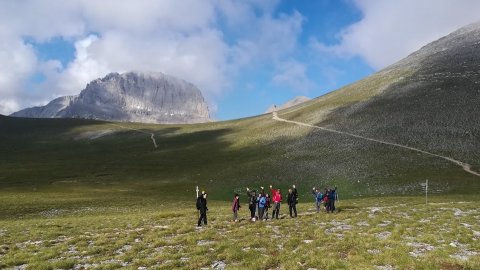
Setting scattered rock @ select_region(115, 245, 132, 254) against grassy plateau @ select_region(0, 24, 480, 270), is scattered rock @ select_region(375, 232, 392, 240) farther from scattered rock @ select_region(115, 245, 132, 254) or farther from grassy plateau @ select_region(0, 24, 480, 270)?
scattered rock @ select_region(115, 245, 132, 254)

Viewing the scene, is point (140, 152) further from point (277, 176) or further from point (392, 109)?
point (392, 109)

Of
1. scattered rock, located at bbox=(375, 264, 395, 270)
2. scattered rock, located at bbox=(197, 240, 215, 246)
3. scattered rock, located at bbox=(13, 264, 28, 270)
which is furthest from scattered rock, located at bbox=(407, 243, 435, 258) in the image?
scattered rock, located at bbox=(13, 264, 28, 270)

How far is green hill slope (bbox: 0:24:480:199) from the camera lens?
80.4 meters

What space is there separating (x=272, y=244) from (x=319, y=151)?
79791mm

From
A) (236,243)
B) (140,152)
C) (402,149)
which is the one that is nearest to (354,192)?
(402,149)

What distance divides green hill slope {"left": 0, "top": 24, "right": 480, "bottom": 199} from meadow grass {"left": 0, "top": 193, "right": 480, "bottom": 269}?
36.4m

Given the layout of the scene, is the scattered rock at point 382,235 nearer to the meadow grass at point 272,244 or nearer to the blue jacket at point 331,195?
the meadow grass at point 272,244

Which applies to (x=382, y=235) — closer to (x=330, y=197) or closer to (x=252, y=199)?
(x=252, y=199)

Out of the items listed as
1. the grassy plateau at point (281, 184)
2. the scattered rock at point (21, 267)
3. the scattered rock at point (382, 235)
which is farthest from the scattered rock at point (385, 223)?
the scattered rock at point (21, 267)

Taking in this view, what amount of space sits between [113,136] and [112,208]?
430 feet

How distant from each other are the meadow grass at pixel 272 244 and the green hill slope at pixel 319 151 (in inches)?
1433

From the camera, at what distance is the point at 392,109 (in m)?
127

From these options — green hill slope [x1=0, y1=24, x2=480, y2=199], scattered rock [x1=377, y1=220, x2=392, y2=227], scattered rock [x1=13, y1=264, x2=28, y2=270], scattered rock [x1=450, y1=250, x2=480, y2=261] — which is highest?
green hill slope [x1=0, y1=24, x2=480, y2=199]

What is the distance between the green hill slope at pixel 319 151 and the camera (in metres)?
80.4
